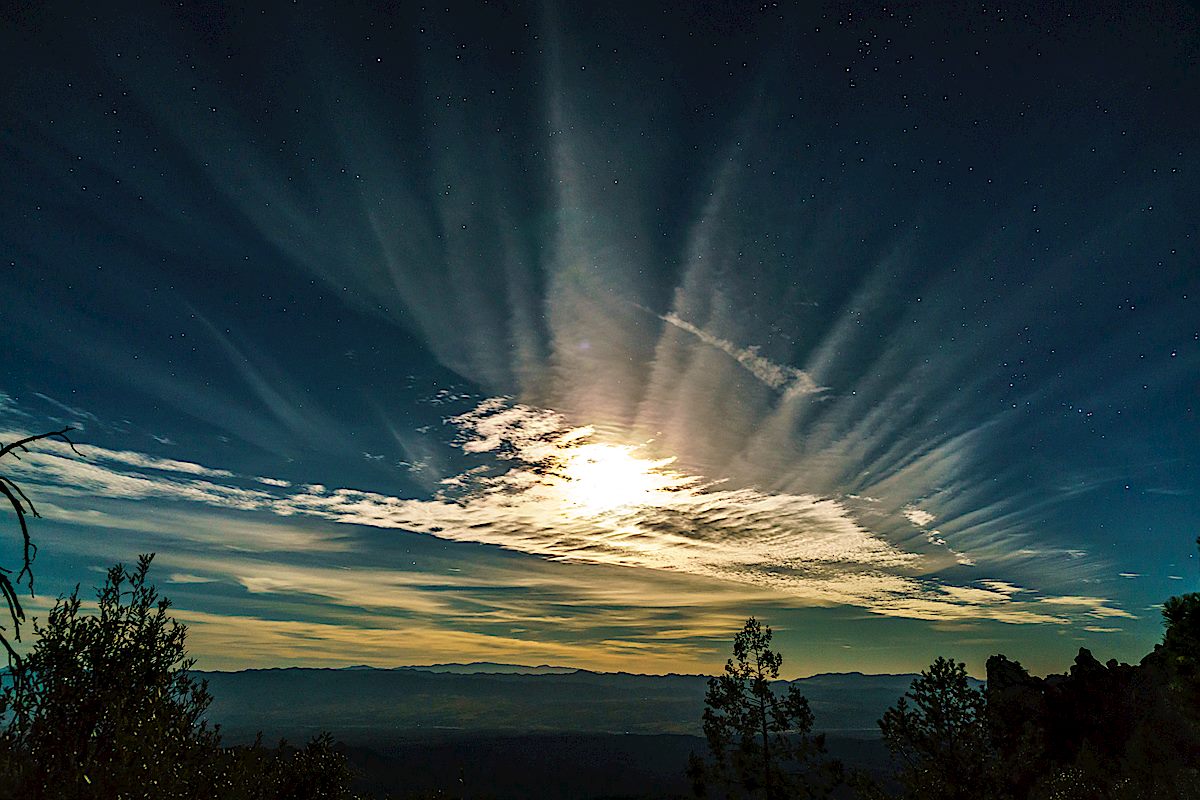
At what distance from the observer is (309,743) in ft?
150

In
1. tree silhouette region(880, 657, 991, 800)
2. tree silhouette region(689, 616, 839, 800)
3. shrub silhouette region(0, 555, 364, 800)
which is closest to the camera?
shrub silhouette region(0, 555, 364, 800)

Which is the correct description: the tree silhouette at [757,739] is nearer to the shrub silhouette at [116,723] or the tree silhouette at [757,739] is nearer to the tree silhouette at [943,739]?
the tree silhouette at [943,739]

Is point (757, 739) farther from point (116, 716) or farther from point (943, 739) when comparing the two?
point (116, 716)

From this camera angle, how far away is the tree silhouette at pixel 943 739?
30.2m

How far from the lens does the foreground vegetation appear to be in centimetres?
1619

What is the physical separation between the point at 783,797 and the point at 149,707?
131ft

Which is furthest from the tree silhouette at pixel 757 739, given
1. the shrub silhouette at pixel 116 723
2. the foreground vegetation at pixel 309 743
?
the shrub silhouette at pixel 116 723

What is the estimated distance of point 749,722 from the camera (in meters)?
43.9

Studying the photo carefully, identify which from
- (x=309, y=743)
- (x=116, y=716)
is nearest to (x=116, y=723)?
(x=116, y=716)

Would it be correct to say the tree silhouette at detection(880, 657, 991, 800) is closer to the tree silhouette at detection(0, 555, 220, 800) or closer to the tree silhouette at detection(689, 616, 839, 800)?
the tree silhouette at detection(689, 616, 839, 800)

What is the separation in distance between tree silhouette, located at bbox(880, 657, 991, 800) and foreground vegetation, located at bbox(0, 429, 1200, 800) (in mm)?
52

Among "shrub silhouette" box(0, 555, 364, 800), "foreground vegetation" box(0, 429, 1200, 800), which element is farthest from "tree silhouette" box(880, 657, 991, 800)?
"shrub silhouette" box(0, 555, 364, 800)

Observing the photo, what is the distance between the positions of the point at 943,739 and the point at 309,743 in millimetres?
42322

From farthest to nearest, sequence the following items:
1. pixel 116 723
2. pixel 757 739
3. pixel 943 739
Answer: pixel 757 739 → pixel 943 739 → pixel 116 723
